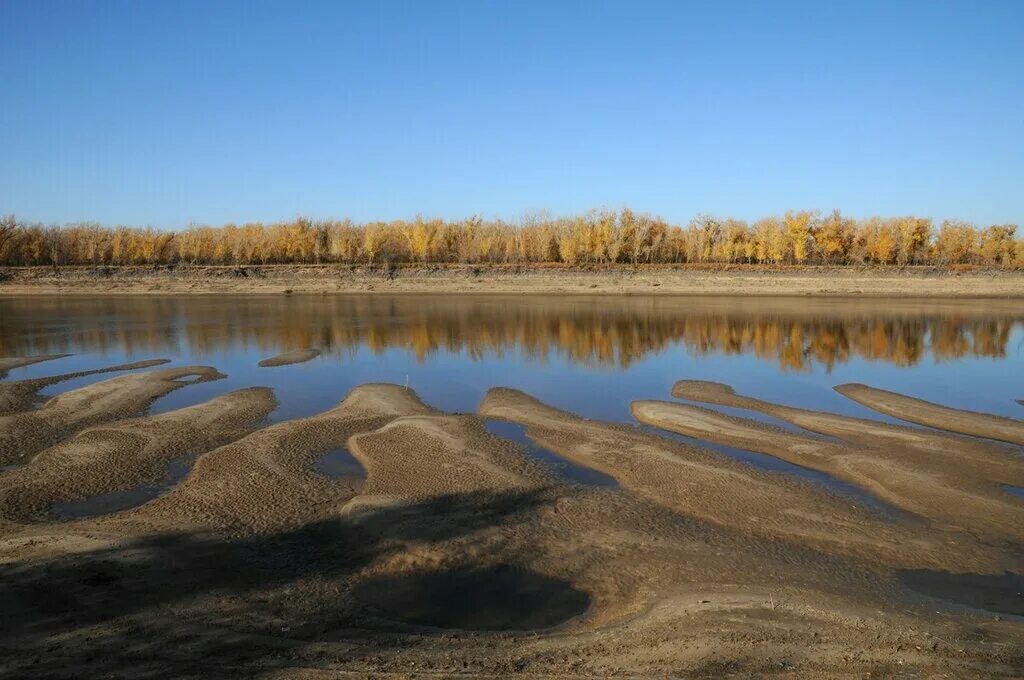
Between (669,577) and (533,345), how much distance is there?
20313mm

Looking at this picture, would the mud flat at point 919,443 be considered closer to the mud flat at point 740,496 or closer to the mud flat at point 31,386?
the mud flat at point 740,496

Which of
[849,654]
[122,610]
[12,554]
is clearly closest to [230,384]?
[12,554]

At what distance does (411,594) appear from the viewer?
7.15m

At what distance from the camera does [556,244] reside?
88938 mm

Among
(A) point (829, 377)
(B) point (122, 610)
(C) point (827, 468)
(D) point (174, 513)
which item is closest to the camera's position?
(B) point (122, 610)

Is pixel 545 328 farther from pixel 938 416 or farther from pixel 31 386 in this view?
pixel 31 386

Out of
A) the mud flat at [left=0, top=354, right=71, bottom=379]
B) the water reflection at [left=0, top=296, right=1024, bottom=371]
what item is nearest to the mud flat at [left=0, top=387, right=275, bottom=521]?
the water reflection at [left=0, top=296, right=1024, bottom=371]

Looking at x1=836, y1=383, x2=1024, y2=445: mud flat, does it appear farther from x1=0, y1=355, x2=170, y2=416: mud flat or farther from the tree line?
the tree line

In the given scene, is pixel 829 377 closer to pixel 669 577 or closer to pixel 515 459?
pixel 515 459

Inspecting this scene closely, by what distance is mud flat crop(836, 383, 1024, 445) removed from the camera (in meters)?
14.0

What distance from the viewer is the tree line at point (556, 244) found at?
84188 mm

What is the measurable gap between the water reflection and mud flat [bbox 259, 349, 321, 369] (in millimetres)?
882

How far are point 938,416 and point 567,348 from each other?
45.6 ft

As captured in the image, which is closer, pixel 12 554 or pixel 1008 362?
pixel 12 554
